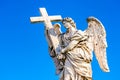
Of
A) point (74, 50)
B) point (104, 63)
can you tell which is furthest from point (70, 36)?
point (104, 63)

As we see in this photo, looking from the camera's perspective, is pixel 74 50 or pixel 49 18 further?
pixel 49 18

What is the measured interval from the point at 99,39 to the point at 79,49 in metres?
0.80

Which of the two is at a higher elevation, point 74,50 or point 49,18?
point 49,18

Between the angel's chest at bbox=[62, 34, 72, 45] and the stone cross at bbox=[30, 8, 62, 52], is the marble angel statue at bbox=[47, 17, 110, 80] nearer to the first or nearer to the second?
the angel's chest at bbox=[62, 34, 72, 45]

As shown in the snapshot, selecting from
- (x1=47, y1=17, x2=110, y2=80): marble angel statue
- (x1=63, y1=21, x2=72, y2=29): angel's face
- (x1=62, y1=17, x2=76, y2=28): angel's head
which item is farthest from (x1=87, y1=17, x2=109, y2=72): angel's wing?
(x1=63, y1=21, x2=72, y2=29): angel's face

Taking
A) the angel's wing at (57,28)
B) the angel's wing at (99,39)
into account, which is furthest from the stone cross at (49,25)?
the angel's wing at (99,39)

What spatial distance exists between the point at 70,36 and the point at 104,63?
1.31m

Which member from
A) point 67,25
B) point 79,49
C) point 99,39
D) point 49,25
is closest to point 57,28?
point 49,25

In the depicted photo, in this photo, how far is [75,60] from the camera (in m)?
13.3

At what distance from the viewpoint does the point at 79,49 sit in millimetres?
13477

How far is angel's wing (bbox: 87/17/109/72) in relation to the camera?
45.3ft

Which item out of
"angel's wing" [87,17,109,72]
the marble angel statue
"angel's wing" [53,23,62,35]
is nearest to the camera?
the marble angel statue

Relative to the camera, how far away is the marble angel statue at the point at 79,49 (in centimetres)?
1324

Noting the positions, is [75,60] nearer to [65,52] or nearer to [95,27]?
[65,52]
